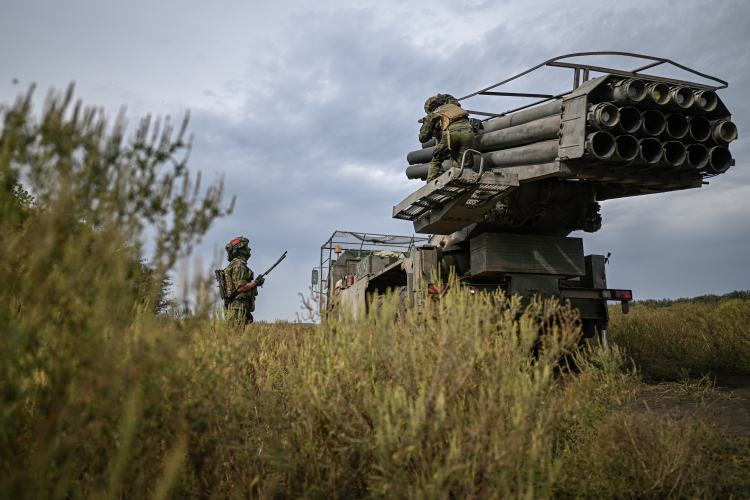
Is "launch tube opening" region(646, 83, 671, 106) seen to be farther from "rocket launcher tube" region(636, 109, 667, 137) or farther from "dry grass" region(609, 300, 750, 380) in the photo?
"dry grass" region(609, 300, 750, 380)

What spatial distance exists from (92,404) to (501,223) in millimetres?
5407

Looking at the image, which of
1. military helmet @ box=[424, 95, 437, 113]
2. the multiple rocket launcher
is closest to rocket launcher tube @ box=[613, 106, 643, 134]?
the multiple rocket launcher

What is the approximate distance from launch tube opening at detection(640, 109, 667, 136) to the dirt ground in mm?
2573

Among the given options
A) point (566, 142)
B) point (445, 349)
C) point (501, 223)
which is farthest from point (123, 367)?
point (501, 223)

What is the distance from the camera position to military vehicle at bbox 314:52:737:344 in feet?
16.9

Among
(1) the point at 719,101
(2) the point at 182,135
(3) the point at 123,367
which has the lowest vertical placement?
(3) the point at 123,367

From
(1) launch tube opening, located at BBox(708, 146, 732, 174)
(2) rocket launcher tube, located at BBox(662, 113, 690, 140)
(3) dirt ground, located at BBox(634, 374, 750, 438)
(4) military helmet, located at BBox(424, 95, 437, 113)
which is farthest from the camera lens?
(4) military helmet, located at BBox(424, 95, 437, 113)

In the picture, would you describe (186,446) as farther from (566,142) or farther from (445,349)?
(566,142)

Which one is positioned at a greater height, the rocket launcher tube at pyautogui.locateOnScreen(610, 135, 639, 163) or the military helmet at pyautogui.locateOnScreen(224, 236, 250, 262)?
the rocket launcher tube at pyautogui.locateOnScreen(610, 135, 639, 163)

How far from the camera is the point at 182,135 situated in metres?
2.70

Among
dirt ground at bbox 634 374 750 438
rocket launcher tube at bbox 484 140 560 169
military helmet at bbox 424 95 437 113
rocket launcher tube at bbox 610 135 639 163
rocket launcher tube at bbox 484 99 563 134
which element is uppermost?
military helmet at bbox 424 95 437 113

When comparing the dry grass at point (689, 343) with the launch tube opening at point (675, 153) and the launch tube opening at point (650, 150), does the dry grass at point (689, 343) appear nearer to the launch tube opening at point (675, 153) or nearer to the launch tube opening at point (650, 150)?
the launch tube opening at point (675, 153)

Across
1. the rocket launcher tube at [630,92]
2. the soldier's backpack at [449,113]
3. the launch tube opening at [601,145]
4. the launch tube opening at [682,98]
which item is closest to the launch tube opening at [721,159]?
the launch tube opening at [682,98]

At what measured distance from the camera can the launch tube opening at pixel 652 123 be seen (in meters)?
5.11
